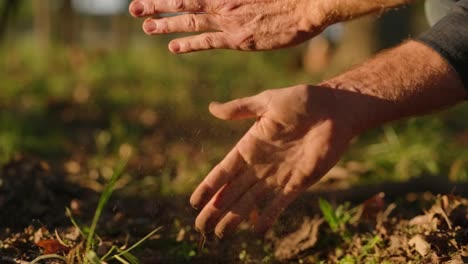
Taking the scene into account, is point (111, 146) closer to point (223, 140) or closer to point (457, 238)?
point (223, 140)

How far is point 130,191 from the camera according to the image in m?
3.69

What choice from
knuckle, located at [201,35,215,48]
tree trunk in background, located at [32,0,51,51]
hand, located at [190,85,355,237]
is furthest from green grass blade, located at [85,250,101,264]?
tree trunk in background, located at [32,0,51,51]

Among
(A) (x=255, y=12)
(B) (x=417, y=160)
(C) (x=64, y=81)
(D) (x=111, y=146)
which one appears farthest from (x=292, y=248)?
(C) (x=64, y=81)

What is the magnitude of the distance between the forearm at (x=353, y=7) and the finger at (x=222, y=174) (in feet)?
2.52

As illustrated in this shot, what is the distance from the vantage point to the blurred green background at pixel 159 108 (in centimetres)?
419

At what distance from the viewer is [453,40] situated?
2.37 meters

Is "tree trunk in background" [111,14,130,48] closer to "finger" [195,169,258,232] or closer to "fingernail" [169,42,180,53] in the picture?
"fingernail" [169,42,180,53]

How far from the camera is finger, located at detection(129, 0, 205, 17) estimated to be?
270cm

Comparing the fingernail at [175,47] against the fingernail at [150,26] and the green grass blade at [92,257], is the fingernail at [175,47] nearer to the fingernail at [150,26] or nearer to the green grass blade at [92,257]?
the fingernail at [150,26]

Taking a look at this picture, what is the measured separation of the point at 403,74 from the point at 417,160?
7.55 ft

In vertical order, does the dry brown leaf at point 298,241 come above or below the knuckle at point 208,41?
below

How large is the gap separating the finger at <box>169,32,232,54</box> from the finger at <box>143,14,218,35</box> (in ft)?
0.25

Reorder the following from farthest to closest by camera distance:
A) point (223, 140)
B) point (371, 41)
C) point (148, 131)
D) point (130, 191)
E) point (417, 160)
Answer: point (371, 41), point (148, 131), point (417, 160), point (130, 191), point (223, 140)

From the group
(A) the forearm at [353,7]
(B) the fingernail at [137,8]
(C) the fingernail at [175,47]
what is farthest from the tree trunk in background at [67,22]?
(A) the forearm at [353,7]
